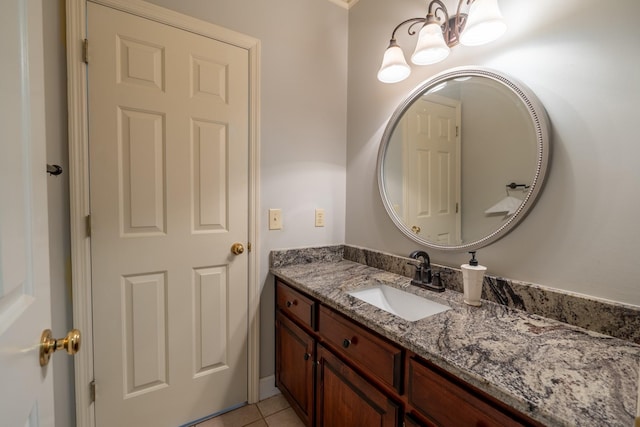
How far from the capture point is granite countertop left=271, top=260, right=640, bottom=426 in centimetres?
54

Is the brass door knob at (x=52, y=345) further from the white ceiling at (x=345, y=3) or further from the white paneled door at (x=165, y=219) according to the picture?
the white ceiling at (x=345, y=3)

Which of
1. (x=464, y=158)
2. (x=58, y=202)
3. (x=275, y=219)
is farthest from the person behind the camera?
(x=275, y=219)

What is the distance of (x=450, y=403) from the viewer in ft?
2.33

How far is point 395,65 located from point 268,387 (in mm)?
2001

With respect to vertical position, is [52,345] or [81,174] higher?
[81,174]

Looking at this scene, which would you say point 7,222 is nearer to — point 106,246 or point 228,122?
point 106,246

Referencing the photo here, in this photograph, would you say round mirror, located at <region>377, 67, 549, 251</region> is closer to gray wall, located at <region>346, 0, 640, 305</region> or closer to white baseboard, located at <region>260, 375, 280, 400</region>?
gray wall, located at <region>346, 0, 640, 305</region>

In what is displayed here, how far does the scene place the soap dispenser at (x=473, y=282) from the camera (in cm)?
105

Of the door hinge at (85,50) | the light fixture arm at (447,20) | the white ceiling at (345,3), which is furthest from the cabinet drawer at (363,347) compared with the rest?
the white ceiling at (345,3)

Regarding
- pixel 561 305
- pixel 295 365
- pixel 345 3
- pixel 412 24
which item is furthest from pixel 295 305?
pixel 345 3

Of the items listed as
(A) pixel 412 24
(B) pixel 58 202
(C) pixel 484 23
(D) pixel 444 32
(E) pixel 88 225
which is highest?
(A) pixel 412 24

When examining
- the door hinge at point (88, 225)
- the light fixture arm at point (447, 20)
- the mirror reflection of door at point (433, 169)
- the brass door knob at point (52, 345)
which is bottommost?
the brass door knob at point (52, 345)

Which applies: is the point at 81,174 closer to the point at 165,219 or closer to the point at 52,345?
the point at 165,219

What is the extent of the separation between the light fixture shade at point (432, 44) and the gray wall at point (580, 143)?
5.4 inches
